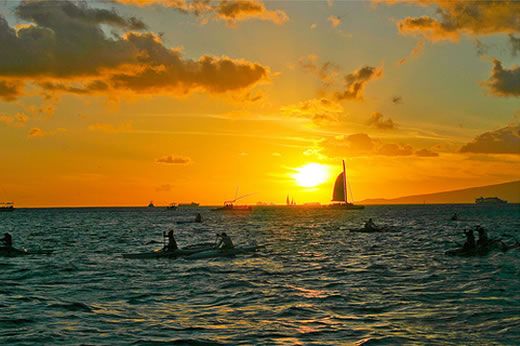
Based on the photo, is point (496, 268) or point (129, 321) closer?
point (129, 321)

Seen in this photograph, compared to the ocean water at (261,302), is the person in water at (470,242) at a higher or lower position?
higher

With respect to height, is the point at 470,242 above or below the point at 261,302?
above

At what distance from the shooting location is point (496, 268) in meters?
41.5

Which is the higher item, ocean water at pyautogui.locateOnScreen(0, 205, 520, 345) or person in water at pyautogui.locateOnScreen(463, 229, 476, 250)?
person in water at pyautogui.locateOnScreen(463, 229, 476, 250)

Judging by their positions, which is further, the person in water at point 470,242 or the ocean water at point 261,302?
the person in water at point 470,242

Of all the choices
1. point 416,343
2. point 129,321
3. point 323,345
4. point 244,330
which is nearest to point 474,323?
point 416,343

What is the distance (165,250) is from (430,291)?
26.4 metres

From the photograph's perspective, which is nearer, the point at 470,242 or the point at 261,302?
the point at 261,302

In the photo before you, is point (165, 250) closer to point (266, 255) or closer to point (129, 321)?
point (266, 255)

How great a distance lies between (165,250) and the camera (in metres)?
50.0

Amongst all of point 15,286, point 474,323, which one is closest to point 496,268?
point 474,323

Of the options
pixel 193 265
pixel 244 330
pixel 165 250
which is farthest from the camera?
pixel 165 250

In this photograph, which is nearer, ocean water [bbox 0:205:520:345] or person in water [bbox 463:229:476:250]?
ocean water [bbox 0:205:520:345]

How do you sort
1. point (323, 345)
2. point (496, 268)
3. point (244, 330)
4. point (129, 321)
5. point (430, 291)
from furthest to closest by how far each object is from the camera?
point (496, 268) < point (430, 291) < point (129, 321) < point (244, 330) < point (323, 345)
